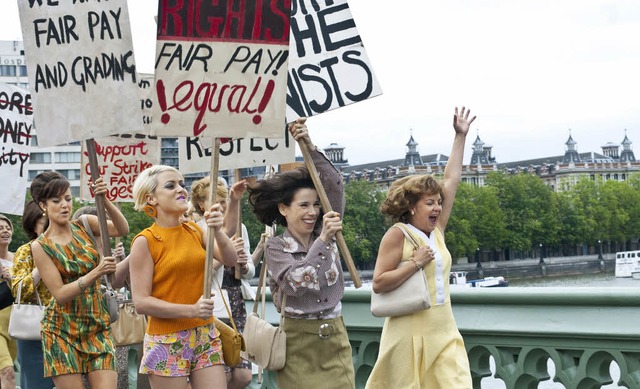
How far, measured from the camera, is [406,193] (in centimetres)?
594

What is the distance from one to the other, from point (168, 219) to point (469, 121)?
5.64ft

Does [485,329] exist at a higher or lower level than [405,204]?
lower

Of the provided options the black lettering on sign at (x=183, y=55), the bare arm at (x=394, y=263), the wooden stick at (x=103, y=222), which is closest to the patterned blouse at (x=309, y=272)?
the bare arm at (x=394, y=263)

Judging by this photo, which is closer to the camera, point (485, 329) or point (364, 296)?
point (485, 329)

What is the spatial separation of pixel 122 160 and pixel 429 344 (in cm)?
363

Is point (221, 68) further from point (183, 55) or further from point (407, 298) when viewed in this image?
point (407, 298)

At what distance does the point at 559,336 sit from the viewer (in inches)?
227

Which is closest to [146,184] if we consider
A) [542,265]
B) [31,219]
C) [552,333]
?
[552,333]

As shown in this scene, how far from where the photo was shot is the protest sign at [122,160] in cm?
865

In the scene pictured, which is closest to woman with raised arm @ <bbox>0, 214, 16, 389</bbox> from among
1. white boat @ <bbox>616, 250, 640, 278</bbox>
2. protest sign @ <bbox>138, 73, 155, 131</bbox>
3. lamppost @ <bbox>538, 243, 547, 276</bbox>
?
protest sign @ <bbox>138, 73, 155, 131</bbox>

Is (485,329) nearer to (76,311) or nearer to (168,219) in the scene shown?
(168,219)

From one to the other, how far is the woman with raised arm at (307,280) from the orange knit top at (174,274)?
340 millimetres

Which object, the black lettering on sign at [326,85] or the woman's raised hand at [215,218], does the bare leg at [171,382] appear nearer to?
the woman's raised hand at [215,218]

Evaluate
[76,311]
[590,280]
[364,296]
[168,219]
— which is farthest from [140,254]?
[590,280]
